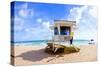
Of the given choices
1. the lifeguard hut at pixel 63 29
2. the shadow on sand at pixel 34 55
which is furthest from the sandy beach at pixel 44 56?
the lifeguard hut at pixel 63 29

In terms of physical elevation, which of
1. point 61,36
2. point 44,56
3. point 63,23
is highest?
point 63,23

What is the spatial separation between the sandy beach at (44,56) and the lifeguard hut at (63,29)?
0.49ft

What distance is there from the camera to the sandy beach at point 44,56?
1.64 metres

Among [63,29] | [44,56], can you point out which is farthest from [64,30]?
[44,56]

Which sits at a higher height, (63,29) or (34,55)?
(63,29)

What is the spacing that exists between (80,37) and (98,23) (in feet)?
0.77

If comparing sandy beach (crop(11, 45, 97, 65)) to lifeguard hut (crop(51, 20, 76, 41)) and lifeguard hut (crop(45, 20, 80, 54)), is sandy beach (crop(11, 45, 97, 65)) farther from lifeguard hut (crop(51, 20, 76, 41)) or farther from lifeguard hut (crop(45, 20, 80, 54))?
lifeguard hut (crop(51, 20, 76, 41))

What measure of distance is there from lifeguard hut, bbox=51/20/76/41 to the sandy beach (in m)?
0.15

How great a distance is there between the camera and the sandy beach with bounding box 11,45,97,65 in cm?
164

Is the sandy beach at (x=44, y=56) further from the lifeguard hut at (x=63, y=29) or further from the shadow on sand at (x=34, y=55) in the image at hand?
the lifeguard hut at (x=63, y=29)

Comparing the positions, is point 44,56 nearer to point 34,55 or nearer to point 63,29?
point 34,55

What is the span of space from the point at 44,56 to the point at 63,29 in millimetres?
280

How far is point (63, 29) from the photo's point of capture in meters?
1.79

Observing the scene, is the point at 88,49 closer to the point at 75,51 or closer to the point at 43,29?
the point at 75,51
